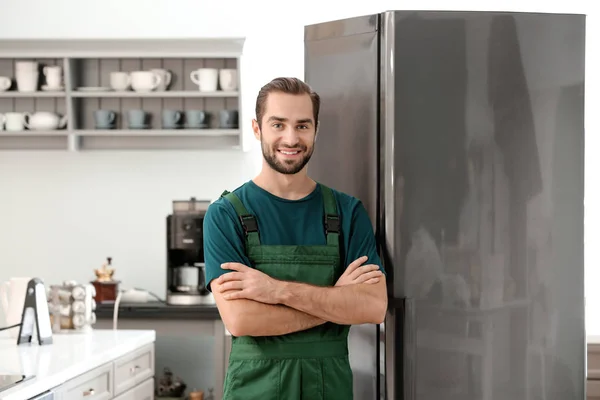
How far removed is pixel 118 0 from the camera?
475 centimetres

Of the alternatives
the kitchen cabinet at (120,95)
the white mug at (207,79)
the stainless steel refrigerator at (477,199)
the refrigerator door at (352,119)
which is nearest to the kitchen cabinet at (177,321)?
the kitchen cabinet at (120,95)

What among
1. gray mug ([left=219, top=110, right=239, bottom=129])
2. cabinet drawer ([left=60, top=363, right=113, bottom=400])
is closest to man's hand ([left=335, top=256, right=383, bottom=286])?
cabinet drawer ([left=60, top=363, right=113, bottom=400])

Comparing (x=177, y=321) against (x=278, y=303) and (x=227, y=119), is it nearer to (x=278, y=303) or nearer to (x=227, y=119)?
(x=227, y=119)

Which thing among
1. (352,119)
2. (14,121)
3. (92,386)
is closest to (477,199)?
(352,119)

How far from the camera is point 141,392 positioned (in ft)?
11.4

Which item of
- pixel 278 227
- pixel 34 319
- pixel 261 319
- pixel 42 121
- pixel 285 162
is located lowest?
pixel 34 319

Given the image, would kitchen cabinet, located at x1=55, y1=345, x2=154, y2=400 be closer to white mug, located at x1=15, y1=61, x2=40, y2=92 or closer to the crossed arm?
the crossed arm

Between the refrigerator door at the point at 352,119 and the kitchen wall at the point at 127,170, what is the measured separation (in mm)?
2146

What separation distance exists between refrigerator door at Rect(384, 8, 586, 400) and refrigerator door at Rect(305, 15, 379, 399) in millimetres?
64

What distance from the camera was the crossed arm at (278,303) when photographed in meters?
2.05

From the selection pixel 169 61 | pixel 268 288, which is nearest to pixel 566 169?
pixel 268 288

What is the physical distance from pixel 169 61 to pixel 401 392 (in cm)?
285

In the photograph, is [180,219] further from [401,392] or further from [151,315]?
[401,392]

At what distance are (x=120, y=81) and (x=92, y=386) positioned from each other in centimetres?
213
